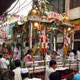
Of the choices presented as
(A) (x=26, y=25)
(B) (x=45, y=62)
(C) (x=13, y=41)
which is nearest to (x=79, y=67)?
(B) (x=45, y=62)

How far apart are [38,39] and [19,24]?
1652mm

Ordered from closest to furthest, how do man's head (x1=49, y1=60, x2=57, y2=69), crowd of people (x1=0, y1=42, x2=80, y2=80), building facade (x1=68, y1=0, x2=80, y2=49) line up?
crowd of people (x1=0, y1=42, x2=80, y2=80), man's head (x1=49, y1=60, x2=57, y2=69), building facade (x1=68, y1=0, x2=80, y2=49)

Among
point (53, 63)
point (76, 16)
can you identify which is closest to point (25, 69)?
point (53, 63)

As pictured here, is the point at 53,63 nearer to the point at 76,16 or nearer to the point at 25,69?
the point at 25,69

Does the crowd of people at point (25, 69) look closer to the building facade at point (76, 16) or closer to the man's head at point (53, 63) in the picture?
the man's head at point (53, 63)

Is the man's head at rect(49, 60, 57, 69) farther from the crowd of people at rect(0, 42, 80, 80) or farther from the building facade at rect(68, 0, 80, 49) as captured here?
the building facade at rect(68, 0, 80, 49)

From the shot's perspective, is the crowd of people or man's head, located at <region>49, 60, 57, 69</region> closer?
the crowd of people

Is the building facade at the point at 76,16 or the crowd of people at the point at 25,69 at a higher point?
the building facade at the point at 76,16

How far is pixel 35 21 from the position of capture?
13.4 m

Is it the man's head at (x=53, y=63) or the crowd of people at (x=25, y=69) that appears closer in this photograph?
the crowd of people at (x=25, y=69)

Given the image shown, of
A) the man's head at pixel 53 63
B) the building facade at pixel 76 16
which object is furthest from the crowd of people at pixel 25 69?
the building facade at pixel 76 16

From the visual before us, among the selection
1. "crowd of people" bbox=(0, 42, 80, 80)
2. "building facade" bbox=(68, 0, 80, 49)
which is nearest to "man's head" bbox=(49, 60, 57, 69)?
"crowd of people" bbox=(0, 42, 80, 80)

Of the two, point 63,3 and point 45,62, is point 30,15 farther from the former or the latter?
point 63,3

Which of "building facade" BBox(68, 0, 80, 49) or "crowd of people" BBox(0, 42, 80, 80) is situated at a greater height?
"building facade" BBox(68, 0, 80, 49)
